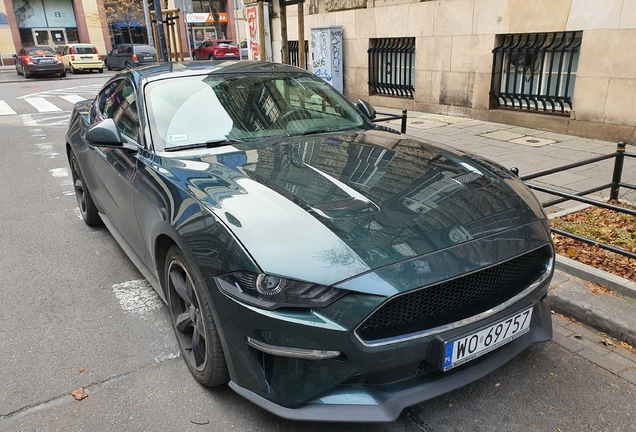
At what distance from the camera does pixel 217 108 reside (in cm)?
356

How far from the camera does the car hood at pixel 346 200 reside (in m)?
2.13

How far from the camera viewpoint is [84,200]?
5285mm

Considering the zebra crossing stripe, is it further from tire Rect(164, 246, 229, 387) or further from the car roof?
tire Rect(164, 246, 229, 387)

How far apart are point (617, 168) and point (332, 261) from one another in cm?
384

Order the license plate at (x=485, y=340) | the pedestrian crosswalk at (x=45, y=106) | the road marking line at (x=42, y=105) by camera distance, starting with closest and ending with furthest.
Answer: the license plate at (x=485, y=340)
the pedestrian crosswalk at (x=45, y=106)
the road marking line at (x=42, y=105)

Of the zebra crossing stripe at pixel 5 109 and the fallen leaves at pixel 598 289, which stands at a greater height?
the fallen leaves at pixel 598 289

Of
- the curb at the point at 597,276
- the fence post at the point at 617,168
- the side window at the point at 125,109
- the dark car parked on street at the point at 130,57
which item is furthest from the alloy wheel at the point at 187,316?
the dark car parked on street at the point at 130,57

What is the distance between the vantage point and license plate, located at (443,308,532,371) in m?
2.17

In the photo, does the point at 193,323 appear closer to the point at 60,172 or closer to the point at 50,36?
the point at 60,172

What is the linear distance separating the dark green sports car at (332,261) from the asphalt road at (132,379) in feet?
0.84

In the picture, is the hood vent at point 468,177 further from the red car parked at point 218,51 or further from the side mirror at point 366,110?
the red car parked at point 218,51

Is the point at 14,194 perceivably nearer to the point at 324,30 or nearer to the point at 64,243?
the point at 64,243

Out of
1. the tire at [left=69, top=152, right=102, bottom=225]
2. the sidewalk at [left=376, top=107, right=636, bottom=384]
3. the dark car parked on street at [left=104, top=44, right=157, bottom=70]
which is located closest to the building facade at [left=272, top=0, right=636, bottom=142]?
the sidewalk at [left=376, top=107, right=636, bottom=384]

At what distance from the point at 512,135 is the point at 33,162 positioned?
822cm
